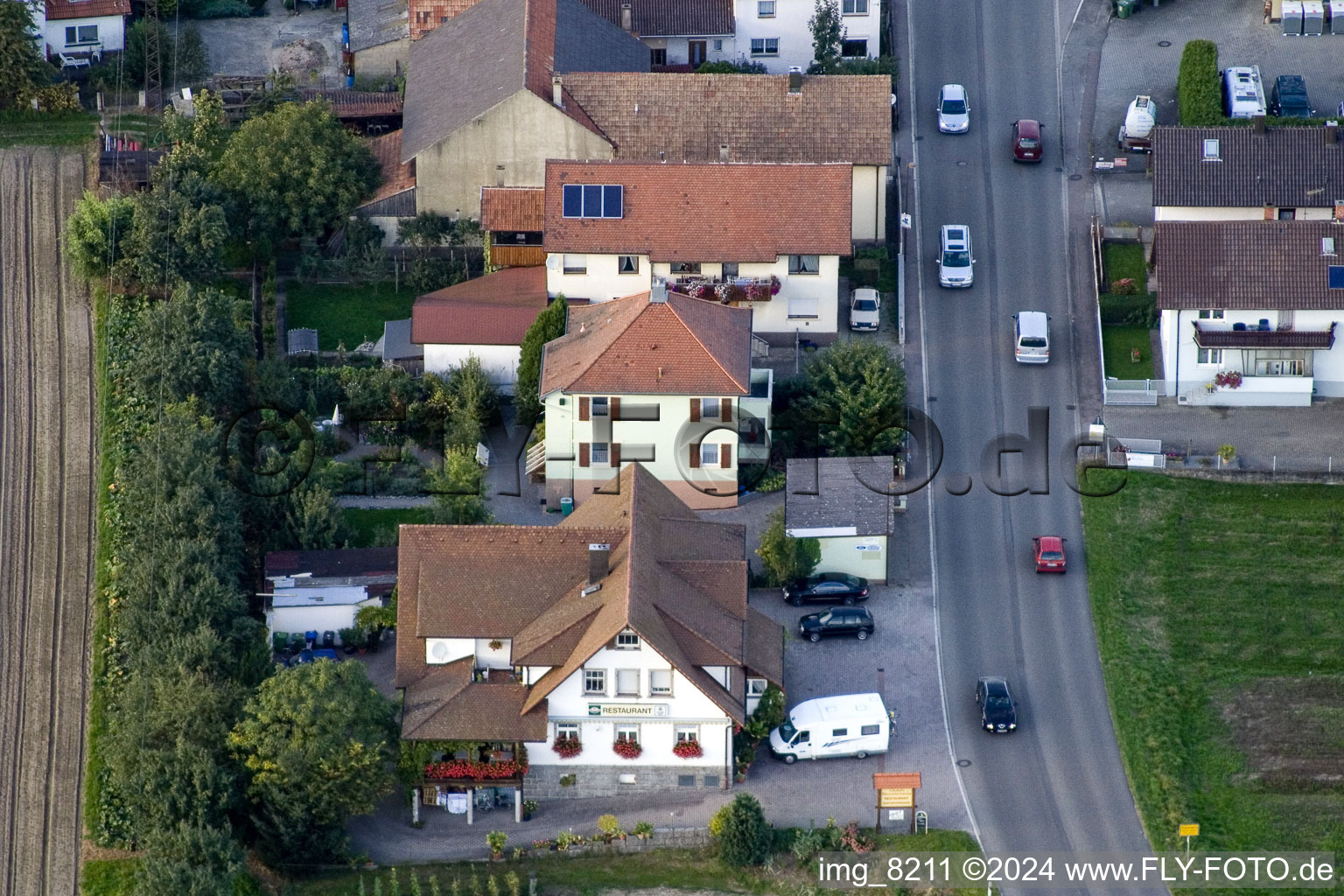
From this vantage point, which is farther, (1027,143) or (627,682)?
(1027,143)

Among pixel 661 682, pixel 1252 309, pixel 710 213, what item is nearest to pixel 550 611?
pixel 661 682

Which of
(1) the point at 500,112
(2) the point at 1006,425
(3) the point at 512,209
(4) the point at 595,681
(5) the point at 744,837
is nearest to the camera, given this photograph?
(5) the point at 744,837

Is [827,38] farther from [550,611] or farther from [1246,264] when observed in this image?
[550,611]

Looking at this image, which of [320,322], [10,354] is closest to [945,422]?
[320,322]

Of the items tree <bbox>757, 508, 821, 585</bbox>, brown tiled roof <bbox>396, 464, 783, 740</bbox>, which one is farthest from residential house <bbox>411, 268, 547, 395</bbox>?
brown tiled roof <bbox>396, 464, 783, 740</bbox>

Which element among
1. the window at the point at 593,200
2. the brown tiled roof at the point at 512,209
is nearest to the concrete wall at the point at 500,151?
the brown tiled roof at the point at 512,209

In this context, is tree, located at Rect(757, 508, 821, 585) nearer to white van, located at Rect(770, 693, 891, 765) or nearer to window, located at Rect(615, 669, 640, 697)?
white van, located at Rect(770, 693, 891, 765)

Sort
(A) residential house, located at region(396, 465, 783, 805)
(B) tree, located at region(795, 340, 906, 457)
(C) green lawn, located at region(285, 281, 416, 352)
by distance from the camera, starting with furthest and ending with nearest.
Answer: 1. (C) green lawn, located at region(285, 281, 416, 352)
2. (B) tree, located at region(795, 340, 906, 457)
3. (A) residential house, located at region(396, 465, 783, 805)
